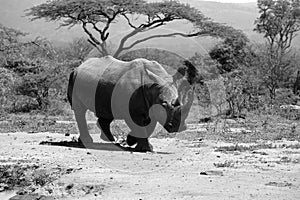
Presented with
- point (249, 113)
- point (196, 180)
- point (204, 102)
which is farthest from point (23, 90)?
point (196, 180)

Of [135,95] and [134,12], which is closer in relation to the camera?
[135,95]

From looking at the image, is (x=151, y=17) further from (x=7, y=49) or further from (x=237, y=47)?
(x=7, y=49)

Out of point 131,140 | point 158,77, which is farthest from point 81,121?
point 158,77

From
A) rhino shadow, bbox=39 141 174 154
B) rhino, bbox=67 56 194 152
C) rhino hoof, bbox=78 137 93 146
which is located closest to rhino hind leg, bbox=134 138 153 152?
rhino, bbox=67 56 194 152

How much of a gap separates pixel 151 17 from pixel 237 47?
10.5 m

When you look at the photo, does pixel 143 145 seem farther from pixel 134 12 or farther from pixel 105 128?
pixel 134 12

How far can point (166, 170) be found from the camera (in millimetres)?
10641

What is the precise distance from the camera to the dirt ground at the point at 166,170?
8.66 meters

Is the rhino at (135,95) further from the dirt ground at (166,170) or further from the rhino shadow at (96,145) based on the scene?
the dirt ground at (166,170)

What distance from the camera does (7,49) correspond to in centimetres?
1962

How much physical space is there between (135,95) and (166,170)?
3.24 metres

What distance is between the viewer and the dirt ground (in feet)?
28.4

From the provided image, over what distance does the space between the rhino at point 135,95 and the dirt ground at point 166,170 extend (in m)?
0.76

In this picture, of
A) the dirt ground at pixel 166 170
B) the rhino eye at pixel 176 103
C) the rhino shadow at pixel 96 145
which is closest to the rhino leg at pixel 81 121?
the rhino shadow at pixel 96 145
